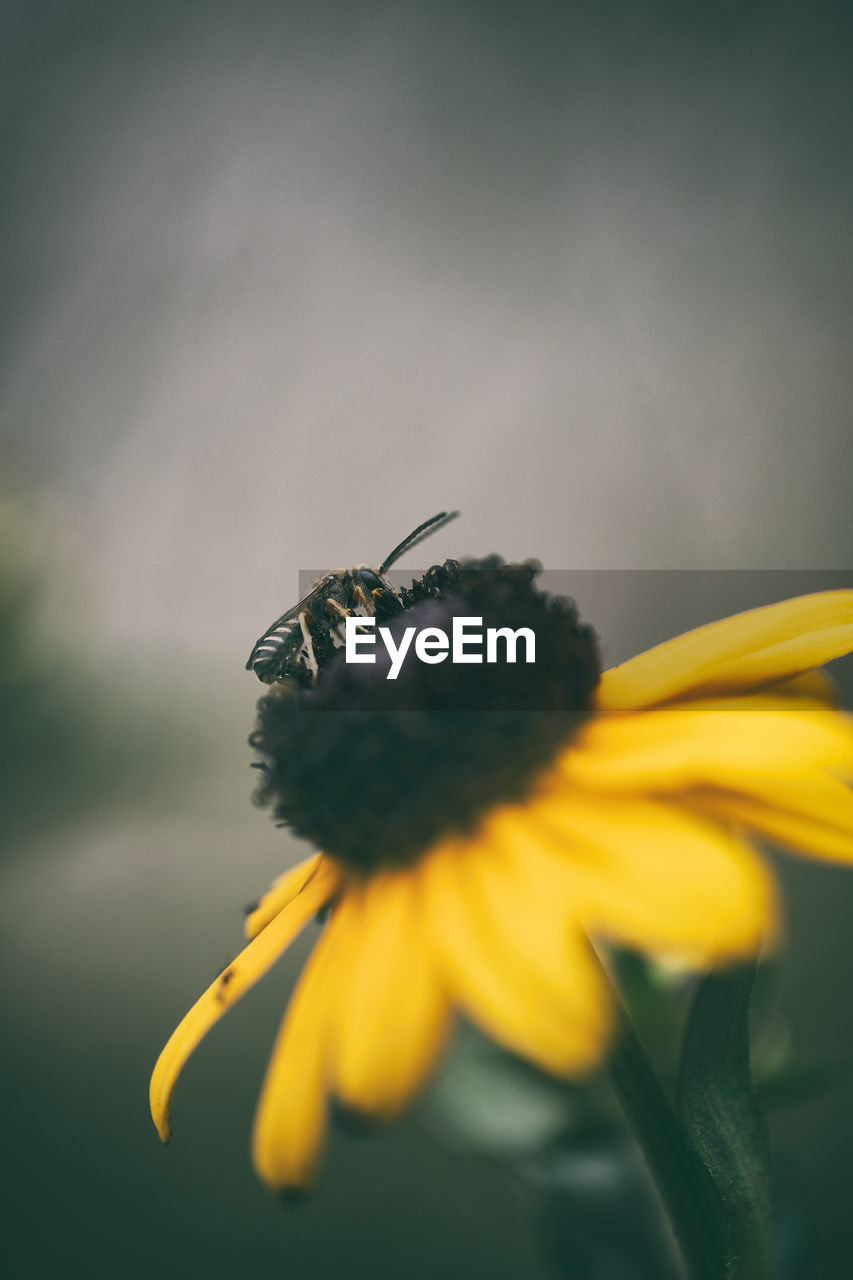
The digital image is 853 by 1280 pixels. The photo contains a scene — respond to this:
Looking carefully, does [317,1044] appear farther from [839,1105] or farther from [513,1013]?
[839,1105]

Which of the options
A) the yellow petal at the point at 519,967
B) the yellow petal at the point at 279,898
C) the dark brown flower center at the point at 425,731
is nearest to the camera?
the yellow petal at the point at 519,967

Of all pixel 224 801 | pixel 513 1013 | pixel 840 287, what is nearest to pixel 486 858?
pixel 513 1013

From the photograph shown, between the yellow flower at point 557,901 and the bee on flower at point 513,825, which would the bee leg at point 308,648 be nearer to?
the bee on flower at point 513,825

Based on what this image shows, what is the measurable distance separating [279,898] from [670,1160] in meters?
0.22

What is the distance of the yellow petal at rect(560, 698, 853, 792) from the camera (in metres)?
0.28

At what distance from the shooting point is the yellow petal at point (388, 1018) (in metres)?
0.23

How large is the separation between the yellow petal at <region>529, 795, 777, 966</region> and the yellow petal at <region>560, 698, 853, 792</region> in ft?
0.04

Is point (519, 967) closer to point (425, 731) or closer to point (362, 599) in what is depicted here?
point (425, 731)

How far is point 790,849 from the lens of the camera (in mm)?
275

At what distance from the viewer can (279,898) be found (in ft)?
1.43

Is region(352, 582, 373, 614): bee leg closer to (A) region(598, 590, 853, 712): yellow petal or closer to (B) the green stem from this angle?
(A) region(598, 590, 853, 712): yellow petal

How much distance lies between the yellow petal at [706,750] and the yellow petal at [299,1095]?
0.39ft

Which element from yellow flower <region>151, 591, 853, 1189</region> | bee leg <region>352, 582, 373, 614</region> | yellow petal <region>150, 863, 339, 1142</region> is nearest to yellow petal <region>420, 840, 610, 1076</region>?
yellow flower <region>151, 591, 853, 1189</region>

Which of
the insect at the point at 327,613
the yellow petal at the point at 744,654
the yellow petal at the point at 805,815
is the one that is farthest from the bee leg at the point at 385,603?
the yellow petal at the point at 805,815
